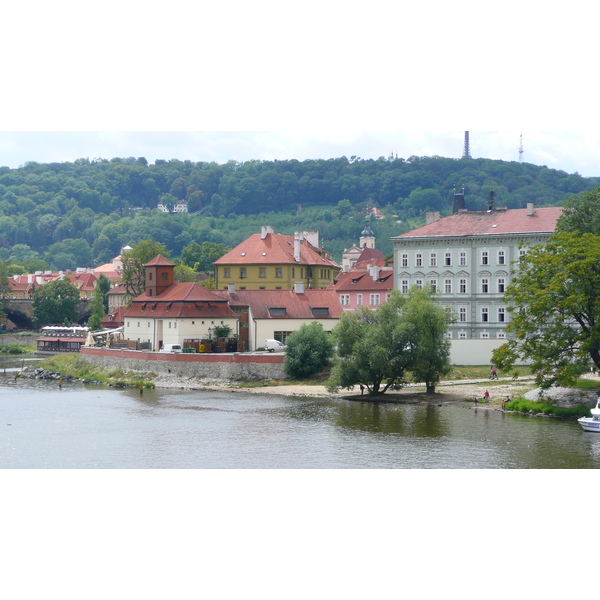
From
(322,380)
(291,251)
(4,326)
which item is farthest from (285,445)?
(4,326)

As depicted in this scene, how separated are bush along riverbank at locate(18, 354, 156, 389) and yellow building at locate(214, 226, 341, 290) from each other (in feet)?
52.3

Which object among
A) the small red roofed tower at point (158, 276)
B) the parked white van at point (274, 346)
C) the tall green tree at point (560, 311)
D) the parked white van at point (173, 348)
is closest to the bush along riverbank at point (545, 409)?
the tall green tree at point (560, 311)

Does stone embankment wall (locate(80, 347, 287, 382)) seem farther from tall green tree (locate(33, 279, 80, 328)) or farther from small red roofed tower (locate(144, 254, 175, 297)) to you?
tall green tree (locate(33, 279, 80, 328))

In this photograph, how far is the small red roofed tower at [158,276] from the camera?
70500 mm

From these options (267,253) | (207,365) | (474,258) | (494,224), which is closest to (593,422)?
(474,258)

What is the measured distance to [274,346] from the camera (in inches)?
2564

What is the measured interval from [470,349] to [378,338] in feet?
35.2

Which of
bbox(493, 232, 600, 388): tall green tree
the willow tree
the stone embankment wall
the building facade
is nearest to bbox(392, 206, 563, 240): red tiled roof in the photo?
the building facade

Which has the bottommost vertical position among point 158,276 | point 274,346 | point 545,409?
point 545,409

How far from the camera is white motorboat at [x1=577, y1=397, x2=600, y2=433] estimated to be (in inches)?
1505

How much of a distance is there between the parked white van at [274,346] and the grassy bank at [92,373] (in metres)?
8.29

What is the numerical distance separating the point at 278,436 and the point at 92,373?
31766mm

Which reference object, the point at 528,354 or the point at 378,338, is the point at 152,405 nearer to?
the point at 378,338

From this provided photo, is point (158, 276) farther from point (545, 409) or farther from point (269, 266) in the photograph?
point (545, 409)
